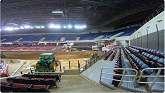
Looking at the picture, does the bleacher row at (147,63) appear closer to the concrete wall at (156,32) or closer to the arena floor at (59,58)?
the concrete wall at (156,32)

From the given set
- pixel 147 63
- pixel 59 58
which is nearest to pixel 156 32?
pixel 147 63

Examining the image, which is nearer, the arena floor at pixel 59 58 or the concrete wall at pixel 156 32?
the concrete wall at pixel 156 32

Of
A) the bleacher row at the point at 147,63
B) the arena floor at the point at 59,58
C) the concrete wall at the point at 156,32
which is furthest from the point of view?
the arena floor at the point at 59,58

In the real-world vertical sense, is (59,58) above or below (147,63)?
below

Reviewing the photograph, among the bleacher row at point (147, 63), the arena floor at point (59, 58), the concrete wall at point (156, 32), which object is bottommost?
the arena floor at point (59, 58)

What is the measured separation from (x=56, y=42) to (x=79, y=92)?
3677 cm

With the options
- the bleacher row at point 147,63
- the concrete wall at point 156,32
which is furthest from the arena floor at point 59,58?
the concrete wall at point 156,32

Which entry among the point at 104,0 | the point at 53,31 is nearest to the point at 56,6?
the point at 104,0

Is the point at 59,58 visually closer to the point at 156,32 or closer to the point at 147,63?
the point at 147,63

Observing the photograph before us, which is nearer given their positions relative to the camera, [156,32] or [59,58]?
[156,32]

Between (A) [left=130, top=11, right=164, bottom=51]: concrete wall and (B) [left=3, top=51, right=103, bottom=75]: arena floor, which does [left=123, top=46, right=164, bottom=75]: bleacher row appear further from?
(B) [left=3, top=51, right=103, bottom=75]: arena floor

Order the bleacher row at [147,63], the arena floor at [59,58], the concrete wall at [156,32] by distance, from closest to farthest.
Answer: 1. the bleacher row at [147,63]
2. the concrete wall at [156,32]
3. the arena floor at [59,58]

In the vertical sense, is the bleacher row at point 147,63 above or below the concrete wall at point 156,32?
below

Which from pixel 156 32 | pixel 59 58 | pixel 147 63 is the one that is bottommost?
pixel 59 58
